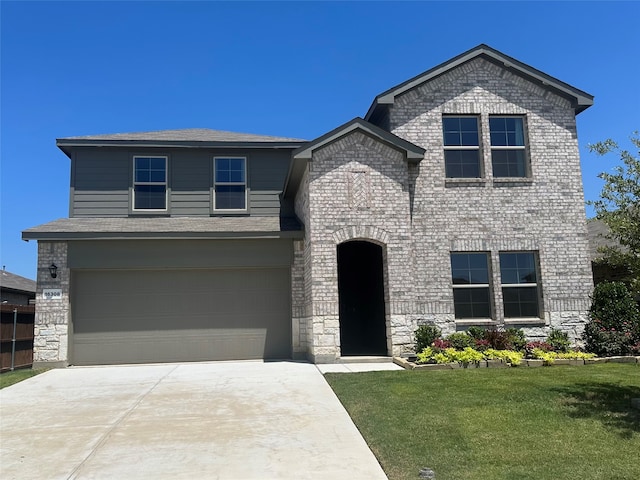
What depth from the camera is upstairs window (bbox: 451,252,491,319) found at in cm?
Result: 1381

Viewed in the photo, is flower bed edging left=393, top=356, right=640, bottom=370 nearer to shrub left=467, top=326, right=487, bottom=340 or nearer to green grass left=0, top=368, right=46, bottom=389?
shrub left=467, top=326, right=487, bottom=340

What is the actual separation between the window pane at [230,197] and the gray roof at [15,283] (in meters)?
9.93

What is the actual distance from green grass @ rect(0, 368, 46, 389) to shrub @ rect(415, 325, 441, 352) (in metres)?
9.22

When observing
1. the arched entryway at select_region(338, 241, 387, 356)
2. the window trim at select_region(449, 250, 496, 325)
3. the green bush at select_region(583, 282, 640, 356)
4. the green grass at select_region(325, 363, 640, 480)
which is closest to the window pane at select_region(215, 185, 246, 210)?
the arched entryway at select_region(338, 241, 387, 356)

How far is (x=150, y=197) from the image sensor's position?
51.9ft

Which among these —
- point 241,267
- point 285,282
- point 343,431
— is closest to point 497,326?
point 285,282

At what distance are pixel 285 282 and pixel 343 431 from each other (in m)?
8.03

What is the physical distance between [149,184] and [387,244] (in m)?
7.67

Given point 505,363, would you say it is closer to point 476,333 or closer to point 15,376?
point 476,333

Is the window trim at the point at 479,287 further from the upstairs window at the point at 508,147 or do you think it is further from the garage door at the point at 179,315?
the garage door at the point at 179,315

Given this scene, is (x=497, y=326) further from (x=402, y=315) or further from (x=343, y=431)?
(x=343, y=431)

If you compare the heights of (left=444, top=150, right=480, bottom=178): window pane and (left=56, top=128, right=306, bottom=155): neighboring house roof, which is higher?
(left=56, top=128, right=306, bottom=155): neighboring house roof

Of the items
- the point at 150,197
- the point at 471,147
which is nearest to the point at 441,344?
the point at 471,147

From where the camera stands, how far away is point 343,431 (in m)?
6.70
